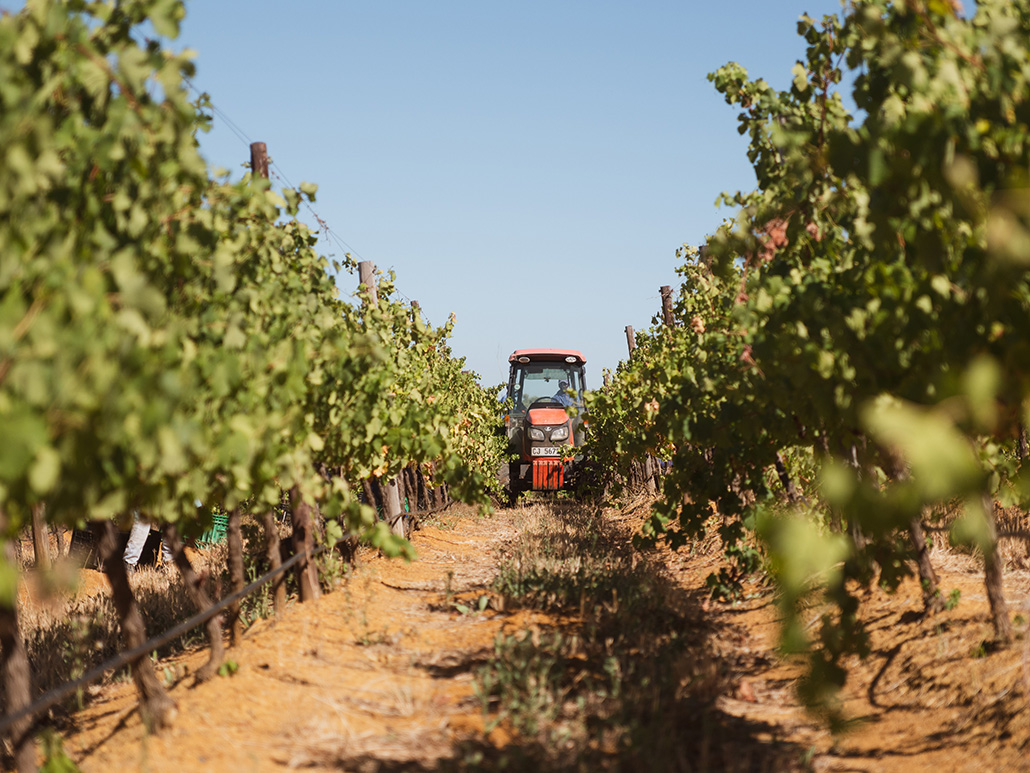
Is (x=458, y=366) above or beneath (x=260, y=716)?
above

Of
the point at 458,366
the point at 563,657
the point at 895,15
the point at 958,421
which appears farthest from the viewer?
the point at 458,366

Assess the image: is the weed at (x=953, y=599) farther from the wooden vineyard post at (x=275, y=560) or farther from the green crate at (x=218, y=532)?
the green crate at (x=218, y=532)

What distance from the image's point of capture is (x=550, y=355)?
16844 mm

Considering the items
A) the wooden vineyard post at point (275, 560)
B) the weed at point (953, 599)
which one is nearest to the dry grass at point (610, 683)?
the weed at point (953, 599)

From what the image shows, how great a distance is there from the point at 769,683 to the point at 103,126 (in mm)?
3986

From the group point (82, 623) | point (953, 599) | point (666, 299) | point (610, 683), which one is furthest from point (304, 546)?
point (666, 299)

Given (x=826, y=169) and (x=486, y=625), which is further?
(x=486, y=625)

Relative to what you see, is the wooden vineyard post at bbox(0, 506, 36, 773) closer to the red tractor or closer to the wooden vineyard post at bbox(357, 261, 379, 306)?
the wooden vineyard post at bbox(357, 261, 379, 306)

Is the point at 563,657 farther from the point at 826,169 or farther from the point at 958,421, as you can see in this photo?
the point at 958,421

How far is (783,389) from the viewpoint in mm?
4117

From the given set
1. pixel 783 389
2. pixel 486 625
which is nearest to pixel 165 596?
pixel 486 625

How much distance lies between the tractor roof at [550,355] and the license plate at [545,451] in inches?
78.0

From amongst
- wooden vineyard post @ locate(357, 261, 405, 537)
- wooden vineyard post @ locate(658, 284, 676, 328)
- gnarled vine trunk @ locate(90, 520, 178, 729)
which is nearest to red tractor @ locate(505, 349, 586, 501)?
wooden vineyard post @ locate(658, 284, 676, 328)

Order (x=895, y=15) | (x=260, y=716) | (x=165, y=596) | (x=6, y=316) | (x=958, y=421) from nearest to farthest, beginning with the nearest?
1. (x=958, y=421)
2. (x=6, y=316)
3. (x=895, y=15)
4. (x=260, y=716)
5. (x=165, y=596)
